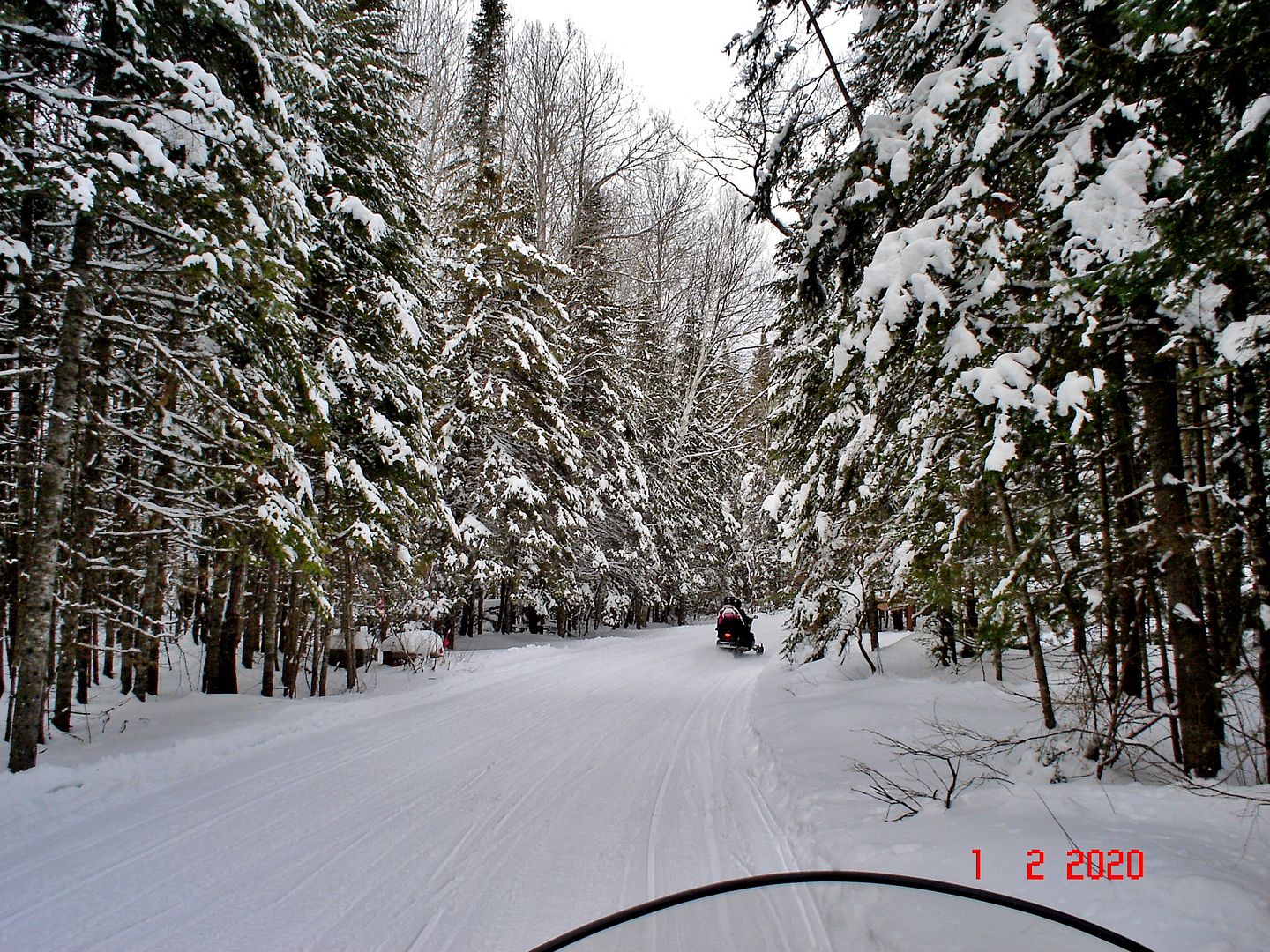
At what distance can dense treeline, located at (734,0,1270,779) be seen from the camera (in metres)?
3.05

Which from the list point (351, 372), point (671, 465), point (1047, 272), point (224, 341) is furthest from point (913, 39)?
point (671, 465)

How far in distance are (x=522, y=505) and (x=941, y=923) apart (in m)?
15.1

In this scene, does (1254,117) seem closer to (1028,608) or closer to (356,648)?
(1028,608)

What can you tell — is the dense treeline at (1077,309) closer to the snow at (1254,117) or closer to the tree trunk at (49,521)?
the snow at (1254,117)

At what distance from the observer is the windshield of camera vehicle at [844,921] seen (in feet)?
3.73

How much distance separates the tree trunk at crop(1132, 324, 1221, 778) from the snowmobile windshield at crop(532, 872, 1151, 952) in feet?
11.8

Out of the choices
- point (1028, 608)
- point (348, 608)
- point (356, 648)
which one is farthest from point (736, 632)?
point (1028, 608)

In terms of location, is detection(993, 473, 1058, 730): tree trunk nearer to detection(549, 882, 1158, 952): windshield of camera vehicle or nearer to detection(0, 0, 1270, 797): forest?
detection(0, 0, 1270, 797): forest

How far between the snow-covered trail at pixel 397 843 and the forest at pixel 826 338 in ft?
6.99

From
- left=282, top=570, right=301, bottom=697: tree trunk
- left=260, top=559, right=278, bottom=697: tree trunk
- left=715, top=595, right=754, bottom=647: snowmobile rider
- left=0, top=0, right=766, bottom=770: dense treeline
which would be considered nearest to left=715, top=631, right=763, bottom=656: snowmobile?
left=715, top=595, right=754, bottom=647: snowmobile rider

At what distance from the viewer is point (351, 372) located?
9172 millimetres
